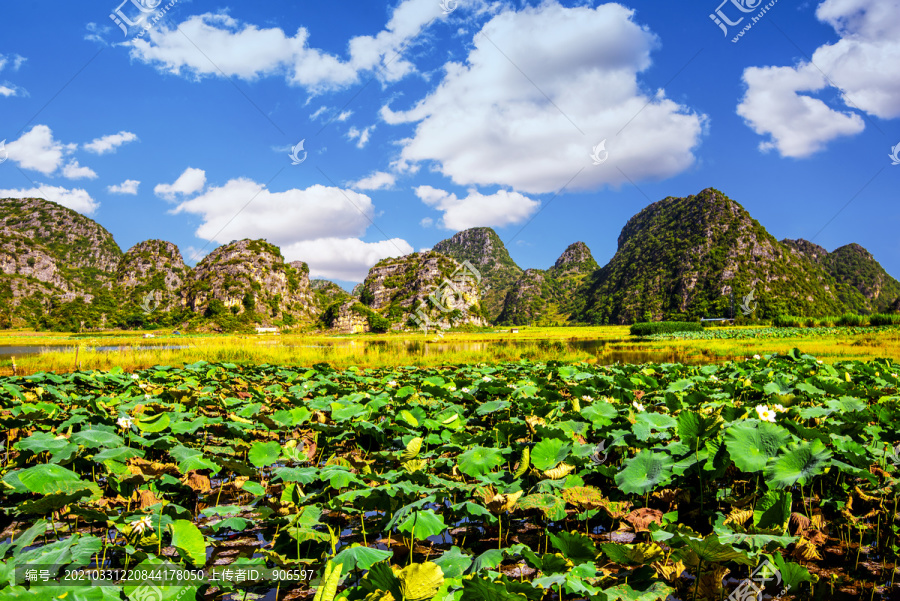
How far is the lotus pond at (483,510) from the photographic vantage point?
1.94 metres

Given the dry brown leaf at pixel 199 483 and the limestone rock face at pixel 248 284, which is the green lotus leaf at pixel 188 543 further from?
the limestone rock face at pixel 248 284

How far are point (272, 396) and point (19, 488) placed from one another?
4.50m

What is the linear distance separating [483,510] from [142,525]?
6.43 feet

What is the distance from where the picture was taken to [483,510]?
2.68m

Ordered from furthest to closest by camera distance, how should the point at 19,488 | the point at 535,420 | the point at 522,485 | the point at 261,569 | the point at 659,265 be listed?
the point at 659,265
the point at 535,420
the point at 522,485
the point at 19,488
the point at 261,569

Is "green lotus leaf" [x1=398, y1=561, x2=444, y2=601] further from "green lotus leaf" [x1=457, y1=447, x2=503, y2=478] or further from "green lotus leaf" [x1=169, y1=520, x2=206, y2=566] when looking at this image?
"green lotus leaf" [x1=457, y1=447, x2=503, y2=478]

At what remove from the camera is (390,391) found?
736 centimetres

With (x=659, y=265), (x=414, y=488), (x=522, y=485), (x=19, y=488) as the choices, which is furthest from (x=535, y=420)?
(x=659, y=265)

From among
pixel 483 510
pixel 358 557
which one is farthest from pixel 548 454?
pixel 358 557

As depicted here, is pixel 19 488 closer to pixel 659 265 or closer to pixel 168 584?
pixel 168 584
